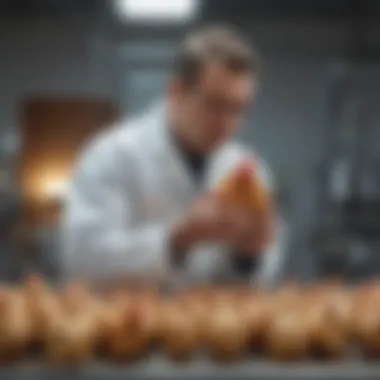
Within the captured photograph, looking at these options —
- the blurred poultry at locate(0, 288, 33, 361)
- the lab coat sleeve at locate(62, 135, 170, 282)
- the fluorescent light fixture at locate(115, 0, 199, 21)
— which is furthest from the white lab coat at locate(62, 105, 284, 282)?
the blurred poultry at locate(0, 288, 33, 361)

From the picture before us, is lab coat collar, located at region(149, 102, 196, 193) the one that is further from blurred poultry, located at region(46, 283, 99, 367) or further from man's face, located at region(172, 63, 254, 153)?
blurred poultry, located at region(46, 283, 99, 367)

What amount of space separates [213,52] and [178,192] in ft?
0.52

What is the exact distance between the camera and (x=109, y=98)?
42.9 inches

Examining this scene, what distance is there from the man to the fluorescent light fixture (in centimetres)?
6

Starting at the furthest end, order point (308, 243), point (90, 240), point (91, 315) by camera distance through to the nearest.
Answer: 1. point (308, 243)
2. point (90, 240)
3. point (91, 315)

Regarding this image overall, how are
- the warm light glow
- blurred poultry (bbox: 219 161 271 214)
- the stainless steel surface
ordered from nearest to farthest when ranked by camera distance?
1. the stainless steel surface
2. blurred poultry (bbox: 219 161 271 214)
3. the warm light glow

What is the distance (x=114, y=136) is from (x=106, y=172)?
0.20ft

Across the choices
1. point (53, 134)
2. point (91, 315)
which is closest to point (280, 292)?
point (91, 315)

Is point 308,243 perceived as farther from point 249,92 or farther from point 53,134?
point 53,134

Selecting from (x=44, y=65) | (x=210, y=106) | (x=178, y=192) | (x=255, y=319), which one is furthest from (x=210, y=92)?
(x=255, y=319)

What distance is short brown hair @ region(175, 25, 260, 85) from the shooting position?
3.28ft

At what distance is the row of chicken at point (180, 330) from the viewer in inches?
26.1

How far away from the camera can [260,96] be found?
3.49ft

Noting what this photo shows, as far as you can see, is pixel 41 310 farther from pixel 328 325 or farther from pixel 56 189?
pixel 56 189
